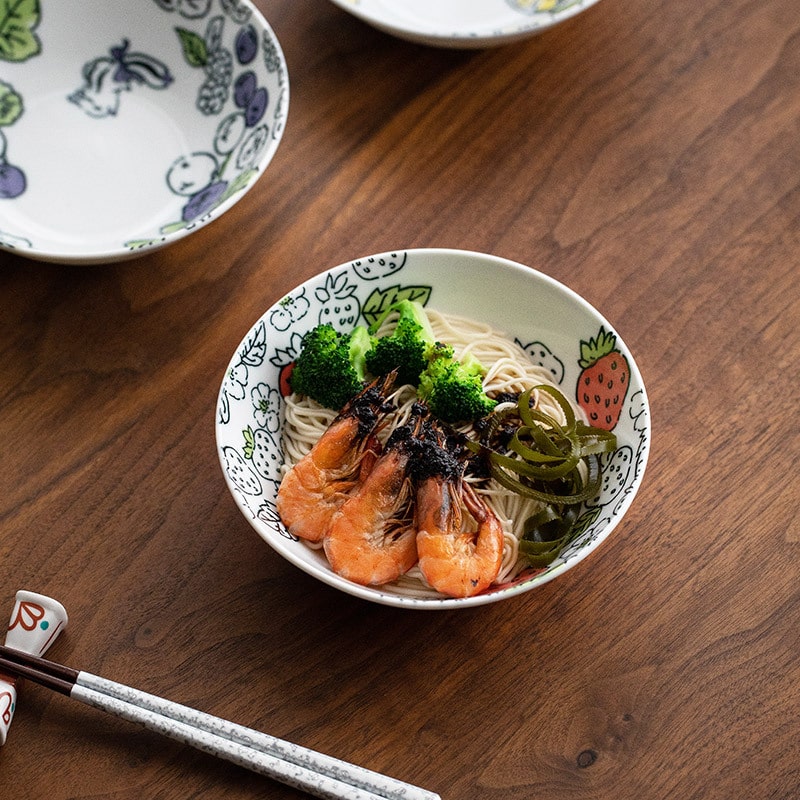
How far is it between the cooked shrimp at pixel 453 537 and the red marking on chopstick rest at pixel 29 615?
67cm

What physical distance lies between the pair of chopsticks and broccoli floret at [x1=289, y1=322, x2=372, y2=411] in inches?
23.5

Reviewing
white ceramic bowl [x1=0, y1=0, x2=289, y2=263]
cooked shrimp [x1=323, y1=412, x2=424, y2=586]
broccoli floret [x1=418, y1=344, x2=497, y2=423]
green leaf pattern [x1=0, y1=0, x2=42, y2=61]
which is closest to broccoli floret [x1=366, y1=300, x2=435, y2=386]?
broccoli floret [x1=418, y1=344, x2=497, y2=423]

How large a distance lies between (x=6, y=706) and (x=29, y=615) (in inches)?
6.0

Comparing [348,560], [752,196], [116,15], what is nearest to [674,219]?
[752,196]

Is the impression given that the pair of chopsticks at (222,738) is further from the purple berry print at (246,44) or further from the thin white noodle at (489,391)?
the purple berry print at (246,44)

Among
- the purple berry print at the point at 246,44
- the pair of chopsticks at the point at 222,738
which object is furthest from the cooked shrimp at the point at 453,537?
the purple berry print at the point at 246,44

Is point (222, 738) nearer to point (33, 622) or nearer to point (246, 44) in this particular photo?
point (33, 622)

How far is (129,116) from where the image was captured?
2.23 m

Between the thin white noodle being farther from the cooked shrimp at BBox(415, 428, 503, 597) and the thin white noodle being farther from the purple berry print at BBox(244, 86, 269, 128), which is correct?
the purple berry print at BBox(244, 86, 269, 128)

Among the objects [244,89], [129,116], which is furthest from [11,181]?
[244,89]

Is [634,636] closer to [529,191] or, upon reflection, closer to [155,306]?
[529,191]

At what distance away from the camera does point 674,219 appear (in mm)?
2105

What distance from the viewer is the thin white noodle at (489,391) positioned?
162 cm

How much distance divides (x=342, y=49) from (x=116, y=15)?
561mm
